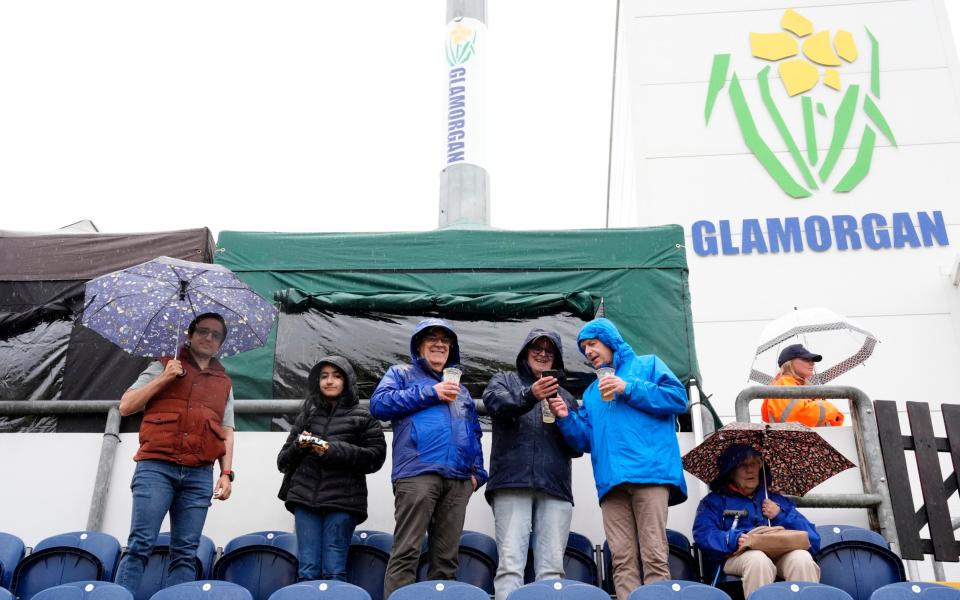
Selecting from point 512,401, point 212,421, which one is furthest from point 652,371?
point 212,421

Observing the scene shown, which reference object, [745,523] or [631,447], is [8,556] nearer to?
[631,447]

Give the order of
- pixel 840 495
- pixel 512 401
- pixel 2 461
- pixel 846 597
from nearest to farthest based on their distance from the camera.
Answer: pixel 846 597
pixel 512 401
pixel 840 495
pixel 2 461

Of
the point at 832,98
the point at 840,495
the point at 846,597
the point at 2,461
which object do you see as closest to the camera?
the point at 846,597

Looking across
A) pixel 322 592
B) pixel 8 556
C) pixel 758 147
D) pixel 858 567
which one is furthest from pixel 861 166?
pixel 8 556

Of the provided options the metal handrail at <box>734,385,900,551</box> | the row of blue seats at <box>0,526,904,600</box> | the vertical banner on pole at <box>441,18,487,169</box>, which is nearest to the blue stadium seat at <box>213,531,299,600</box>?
the row of blue seats at <box>0,526,904,600</box>

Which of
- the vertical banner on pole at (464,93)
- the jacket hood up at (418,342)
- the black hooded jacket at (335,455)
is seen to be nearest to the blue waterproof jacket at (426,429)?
the jacket hood up at (418,342)

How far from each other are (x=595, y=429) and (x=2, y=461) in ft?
12.8

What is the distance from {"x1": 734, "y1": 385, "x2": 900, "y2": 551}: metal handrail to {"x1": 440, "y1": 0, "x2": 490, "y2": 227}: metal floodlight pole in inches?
199

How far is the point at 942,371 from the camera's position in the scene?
9.41 meters

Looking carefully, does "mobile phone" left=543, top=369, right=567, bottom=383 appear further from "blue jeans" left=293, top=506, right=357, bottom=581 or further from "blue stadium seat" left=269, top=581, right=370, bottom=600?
"blue stadium seat" left=269, top=581, right=370, bottom=600

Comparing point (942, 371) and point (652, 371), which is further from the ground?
point (942, 371)

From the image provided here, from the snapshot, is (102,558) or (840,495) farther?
(840,495)

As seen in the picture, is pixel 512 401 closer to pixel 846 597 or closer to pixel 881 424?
pixel 846 597

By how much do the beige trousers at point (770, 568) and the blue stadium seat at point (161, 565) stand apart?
2.75 m
